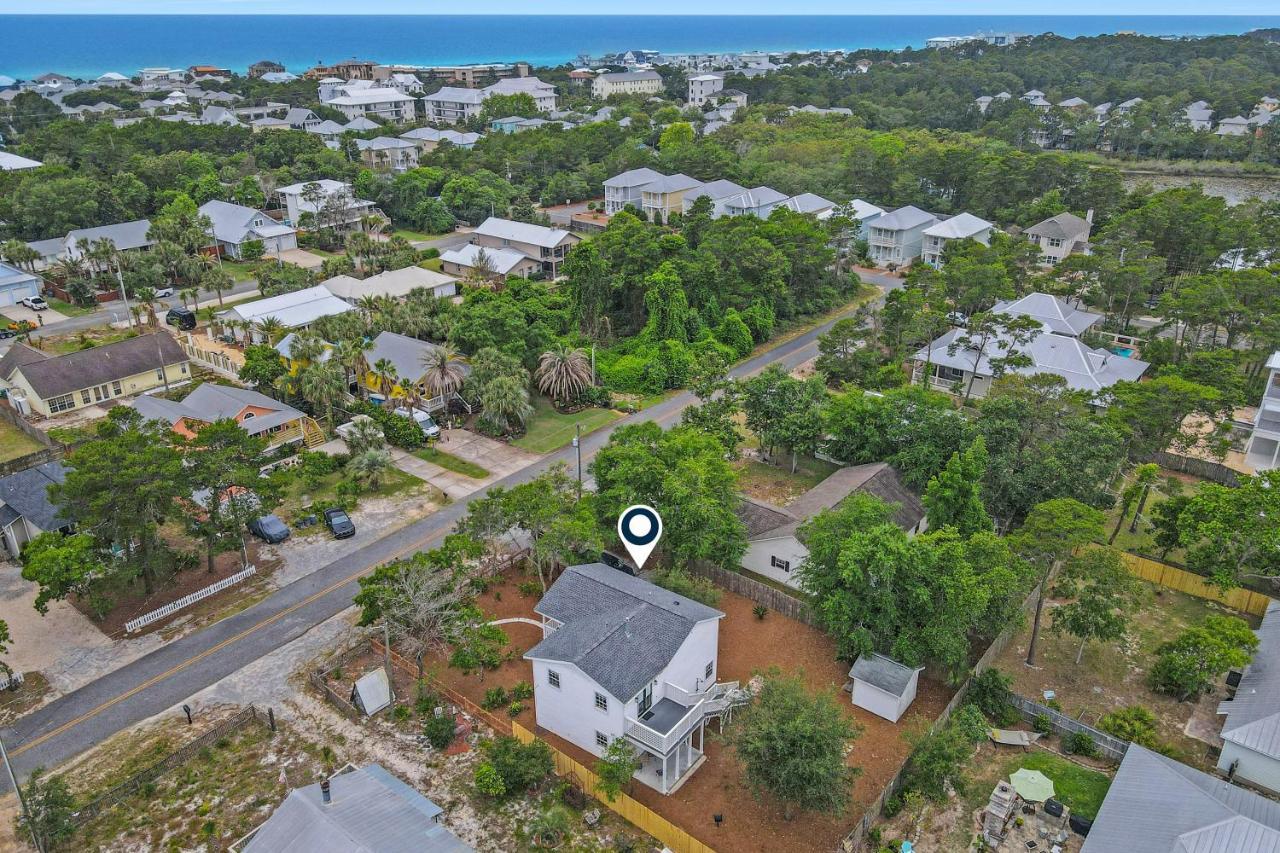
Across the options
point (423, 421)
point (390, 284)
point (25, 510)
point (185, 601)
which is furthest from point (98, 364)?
point (185, 601)

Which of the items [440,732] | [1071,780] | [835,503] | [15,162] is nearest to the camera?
[1071,780]

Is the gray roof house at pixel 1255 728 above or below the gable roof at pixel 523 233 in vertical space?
below

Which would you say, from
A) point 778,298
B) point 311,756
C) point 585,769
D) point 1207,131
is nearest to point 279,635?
point 311,756

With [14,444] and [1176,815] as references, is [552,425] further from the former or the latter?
[1176,815]

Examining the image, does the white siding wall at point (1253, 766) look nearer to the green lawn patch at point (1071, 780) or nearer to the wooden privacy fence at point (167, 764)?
the green lawn patch at point (1071, 780)

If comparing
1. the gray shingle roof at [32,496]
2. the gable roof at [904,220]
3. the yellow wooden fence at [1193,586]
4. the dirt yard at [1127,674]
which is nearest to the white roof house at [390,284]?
the gray shingle roof at [32,496]

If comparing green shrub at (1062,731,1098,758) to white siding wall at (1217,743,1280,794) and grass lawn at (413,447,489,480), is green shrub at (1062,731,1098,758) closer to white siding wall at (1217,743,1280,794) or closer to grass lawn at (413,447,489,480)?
white siding wall at (1217,743,1280,794)

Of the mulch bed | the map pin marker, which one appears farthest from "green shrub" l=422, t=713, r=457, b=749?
the mulch bed
